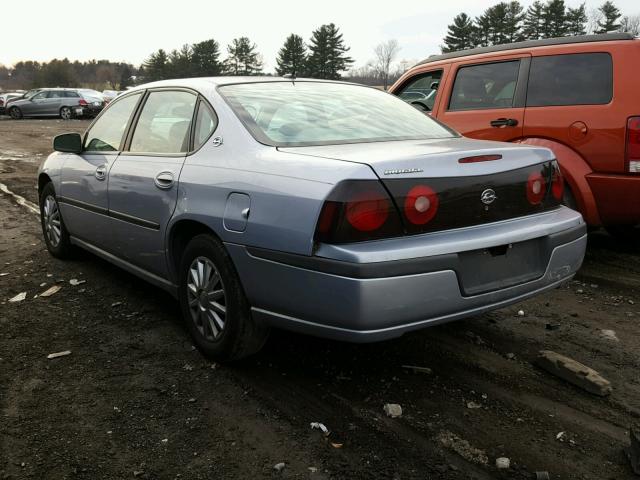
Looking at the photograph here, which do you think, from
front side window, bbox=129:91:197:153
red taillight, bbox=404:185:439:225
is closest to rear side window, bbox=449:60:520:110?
front side window, bbox=129:91:197:153

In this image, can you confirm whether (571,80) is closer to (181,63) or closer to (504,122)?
(504,122)

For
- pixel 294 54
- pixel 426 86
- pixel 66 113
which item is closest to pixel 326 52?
pixel 294 54

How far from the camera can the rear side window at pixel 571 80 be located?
482 centimetres

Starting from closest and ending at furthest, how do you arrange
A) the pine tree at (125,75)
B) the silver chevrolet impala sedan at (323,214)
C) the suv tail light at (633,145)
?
the silver chevrolet impala sedan at (323,214) → the suv tail light at (633,145) → the pine tree at (125,75)

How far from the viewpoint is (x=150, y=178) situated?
3.59m

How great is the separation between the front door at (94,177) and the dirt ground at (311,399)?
603mm

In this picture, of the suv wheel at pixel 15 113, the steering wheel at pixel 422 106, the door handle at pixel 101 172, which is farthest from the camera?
the suv wheel at pixel 15 113

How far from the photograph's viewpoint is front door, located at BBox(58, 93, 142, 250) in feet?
13.9

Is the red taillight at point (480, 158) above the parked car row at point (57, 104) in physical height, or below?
below

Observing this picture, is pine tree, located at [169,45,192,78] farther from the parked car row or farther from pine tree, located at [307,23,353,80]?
the parked car row

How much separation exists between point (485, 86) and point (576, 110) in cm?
109

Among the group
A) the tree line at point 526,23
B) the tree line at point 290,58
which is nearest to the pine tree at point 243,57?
the tree line at point 290,58

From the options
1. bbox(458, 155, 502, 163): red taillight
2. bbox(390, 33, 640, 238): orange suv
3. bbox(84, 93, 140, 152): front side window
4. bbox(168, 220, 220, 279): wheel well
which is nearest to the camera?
bbox(458, 155, 502, 163): red taillight

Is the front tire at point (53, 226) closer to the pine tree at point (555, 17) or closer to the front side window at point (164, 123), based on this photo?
the front side window at point (164, 123)
